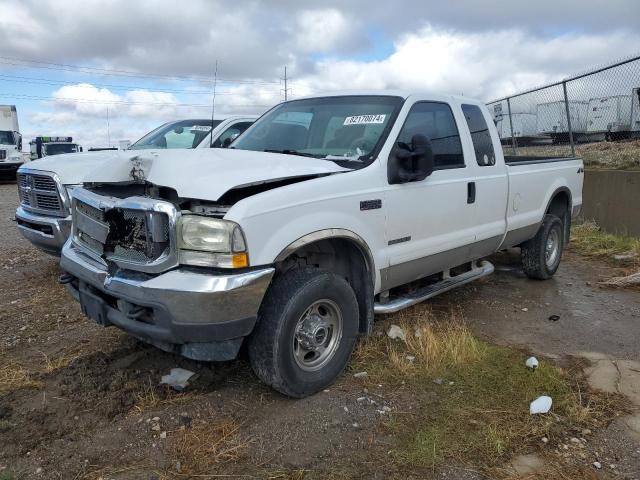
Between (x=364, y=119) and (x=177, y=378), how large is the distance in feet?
7.63

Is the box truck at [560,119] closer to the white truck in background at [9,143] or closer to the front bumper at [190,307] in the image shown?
Answer: the front bumper at [190,307]

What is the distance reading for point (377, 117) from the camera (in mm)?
4164

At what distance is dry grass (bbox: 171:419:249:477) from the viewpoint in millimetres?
2783

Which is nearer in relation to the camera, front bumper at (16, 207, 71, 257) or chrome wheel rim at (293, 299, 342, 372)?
chrome wheel rim at (293, 299, 342, 372)

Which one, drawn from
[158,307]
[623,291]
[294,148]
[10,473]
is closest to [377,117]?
[294,148]

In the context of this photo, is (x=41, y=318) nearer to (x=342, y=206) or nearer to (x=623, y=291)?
(x=342, y=206)

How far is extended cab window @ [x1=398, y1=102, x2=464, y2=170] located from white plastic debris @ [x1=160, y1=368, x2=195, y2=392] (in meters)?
2.30

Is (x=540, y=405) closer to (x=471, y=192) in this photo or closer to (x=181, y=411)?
(x=471, y=192)

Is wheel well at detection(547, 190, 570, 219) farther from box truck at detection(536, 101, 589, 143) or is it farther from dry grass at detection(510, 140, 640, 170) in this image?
box truck at detection(536, 101, 589, 143)

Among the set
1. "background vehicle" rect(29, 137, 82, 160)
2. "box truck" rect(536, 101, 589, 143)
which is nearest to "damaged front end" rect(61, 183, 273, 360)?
"box truck" rect(536, 101, 589, 143)

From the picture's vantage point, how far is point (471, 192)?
473 centimetres

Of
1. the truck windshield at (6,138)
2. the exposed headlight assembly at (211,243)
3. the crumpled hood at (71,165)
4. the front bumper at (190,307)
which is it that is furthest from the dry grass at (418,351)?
the truck windshield at (6,138)

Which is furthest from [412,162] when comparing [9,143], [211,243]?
[9,143]

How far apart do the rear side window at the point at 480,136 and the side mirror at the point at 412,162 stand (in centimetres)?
126
